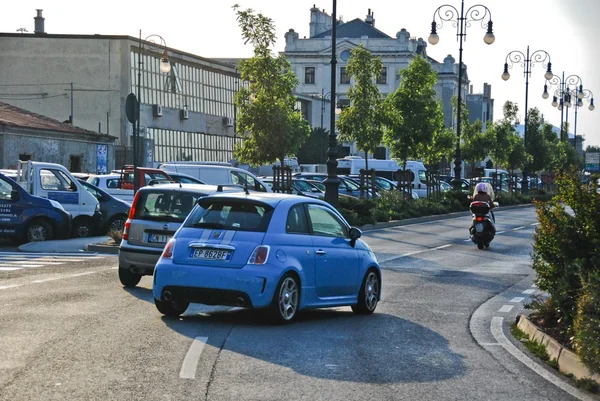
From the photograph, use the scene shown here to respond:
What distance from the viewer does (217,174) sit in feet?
117

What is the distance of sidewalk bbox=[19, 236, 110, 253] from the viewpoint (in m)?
24.1

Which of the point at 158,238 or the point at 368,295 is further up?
the point at 158,238

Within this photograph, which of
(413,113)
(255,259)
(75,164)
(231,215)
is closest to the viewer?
(255,259)

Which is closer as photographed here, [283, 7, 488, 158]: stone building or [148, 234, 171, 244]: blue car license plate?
[148, 234, 171, 244]: blue car license plate

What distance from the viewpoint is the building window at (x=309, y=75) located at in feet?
424

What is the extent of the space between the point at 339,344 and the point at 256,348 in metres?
0.95

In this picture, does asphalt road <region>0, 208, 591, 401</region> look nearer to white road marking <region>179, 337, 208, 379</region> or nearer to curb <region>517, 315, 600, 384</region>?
white road marking <region>179, 337, 208, 379</region>

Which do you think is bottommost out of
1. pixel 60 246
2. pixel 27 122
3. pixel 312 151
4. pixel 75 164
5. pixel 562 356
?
pixel 60 246

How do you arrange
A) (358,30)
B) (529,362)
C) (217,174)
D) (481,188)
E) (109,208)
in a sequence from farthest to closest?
(358,30) → (217,174) → (109,208) → (481,188) → (529,362)

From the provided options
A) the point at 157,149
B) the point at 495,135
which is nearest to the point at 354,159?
the point at 495,135

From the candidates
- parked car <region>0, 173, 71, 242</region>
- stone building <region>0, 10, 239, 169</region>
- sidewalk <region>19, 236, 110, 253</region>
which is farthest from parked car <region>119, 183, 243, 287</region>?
stone building <region>0, 10, 239, 169</region>

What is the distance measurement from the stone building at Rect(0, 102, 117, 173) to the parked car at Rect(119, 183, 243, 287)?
31440 millimetres

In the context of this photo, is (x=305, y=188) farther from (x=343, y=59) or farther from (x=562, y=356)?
(x=343, y=59)

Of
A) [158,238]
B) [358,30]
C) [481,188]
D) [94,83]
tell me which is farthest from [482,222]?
Answer: [358,30]
